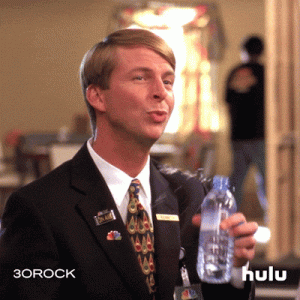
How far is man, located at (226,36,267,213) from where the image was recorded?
392cm

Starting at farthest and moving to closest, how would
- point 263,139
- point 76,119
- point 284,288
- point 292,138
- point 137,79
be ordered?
point 76,119
point 263,139
point 292,138
point 284,288
point 137,79

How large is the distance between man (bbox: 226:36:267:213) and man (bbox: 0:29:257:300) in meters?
3.24

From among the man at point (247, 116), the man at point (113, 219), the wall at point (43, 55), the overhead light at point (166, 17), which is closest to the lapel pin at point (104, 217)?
the man at point (113, 219)

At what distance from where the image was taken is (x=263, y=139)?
4.05 metres

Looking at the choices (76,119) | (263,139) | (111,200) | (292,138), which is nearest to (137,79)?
(111,200)

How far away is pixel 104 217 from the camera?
71 centimetres

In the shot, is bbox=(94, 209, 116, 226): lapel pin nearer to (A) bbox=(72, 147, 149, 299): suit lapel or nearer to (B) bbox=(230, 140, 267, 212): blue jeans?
(A) bbox=(72, 147, 149, 299): suit lapel

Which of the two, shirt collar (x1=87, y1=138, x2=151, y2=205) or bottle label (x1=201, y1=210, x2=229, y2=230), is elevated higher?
shirt collar (x1=87, y1=138, x2=151, y2=205)

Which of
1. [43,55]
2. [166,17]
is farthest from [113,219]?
[43,55]

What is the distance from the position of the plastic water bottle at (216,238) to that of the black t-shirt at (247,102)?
129 inches

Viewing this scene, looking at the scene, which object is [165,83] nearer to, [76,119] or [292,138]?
[292,138]

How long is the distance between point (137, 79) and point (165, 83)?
4 centimetres

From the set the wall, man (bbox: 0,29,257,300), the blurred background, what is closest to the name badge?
man (bbox: 0,29,257,300)

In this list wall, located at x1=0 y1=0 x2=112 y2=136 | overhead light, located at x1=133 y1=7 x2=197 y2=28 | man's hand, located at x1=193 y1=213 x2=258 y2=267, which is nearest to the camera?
man's hand, located at x1=193 y1=213 x2=258 y2=267
